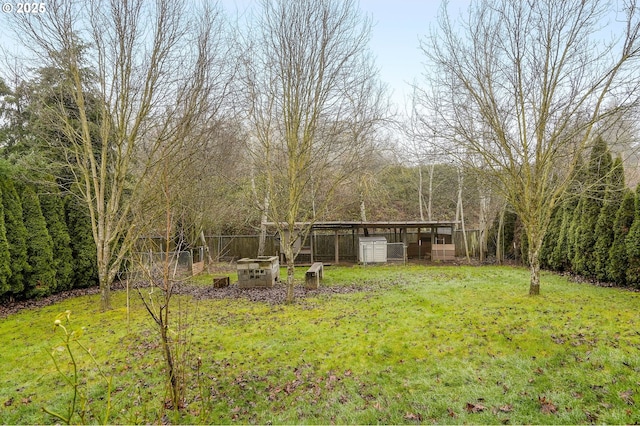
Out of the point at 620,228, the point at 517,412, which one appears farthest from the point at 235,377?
the point at 620,228

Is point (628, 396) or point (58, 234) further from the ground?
point (58, 234)

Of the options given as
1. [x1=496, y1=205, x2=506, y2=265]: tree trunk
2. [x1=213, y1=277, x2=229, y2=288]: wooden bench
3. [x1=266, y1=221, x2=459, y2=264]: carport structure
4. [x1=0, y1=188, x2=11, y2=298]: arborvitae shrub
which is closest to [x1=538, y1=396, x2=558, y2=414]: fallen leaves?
[x1=213, y1=277, x2=229, y2=288]: wooden bench

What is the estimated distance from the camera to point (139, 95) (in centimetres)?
A: 788

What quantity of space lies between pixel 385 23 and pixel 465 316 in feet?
22.9

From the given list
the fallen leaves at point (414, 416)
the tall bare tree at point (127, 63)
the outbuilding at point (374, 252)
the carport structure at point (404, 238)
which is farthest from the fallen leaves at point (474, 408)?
the outbuilding at point (374, 252)

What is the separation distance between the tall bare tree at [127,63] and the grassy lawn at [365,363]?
2641 millimetres

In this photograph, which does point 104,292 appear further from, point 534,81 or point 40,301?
point 534,81

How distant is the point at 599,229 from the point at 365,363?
31.1 feet

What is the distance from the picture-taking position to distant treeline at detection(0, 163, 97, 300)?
8.66 metres

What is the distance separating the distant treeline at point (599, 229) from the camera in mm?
8859

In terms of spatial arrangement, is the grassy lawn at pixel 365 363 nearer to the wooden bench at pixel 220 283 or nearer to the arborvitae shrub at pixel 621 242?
the arborvitae shrub at pixel 621 242

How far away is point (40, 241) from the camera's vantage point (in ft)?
30.8

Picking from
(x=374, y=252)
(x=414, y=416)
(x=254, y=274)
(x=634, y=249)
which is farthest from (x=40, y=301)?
(x=634, y=249)

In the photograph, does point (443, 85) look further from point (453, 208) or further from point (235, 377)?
point (453, 208)
